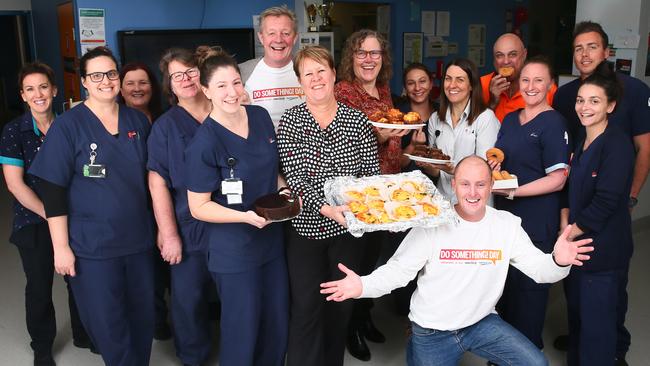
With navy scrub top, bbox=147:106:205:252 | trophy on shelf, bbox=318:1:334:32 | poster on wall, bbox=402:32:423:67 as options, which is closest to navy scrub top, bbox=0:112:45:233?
navy scrub top, bbox=147:106:205:252

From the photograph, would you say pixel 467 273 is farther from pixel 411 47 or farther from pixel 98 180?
pixel 411 47

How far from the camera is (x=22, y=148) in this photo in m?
2.74

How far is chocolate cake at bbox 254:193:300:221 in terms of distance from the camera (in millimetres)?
2109

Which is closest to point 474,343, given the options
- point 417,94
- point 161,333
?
point 417,94

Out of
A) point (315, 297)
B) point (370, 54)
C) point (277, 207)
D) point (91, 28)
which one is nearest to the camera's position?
point (277, 207)

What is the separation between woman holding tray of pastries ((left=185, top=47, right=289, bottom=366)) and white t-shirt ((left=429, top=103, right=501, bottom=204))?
3.06 ft

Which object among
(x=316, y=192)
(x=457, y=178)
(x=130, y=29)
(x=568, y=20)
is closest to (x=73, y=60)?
(x=130, y=29)

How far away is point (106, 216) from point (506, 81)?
210cm

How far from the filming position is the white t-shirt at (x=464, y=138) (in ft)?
9.37

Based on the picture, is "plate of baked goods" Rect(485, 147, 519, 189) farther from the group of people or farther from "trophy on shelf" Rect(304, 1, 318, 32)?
"trophy on shelf" Rect(304, 1, 318, 32)

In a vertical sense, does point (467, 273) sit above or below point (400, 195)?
below

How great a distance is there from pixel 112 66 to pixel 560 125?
6.44 ft

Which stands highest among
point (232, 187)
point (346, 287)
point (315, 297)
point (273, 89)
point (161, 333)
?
point (273, 89)

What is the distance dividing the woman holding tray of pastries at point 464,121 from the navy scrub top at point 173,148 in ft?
3.61
